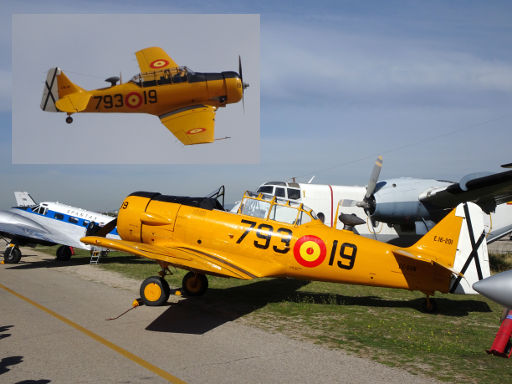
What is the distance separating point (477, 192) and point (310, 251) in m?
9.99

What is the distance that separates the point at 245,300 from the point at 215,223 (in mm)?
2196

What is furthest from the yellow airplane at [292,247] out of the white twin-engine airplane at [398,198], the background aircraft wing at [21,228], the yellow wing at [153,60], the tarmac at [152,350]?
the background aircraft wing at [21,228]

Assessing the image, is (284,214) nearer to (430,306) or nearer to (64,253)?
(430,306)

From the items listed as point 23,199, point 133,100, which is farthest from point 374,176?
point 23,199

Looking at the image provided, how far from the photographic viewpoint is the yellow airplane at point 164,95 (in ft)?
35.4

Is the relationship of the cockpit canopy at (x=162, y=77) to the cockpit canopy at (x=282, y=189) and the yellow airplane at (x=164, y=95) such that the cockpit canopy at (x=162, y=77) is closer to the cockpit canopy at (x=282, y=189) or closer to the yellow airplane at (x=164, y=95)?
the yellow airplane at (x=164, y=95)

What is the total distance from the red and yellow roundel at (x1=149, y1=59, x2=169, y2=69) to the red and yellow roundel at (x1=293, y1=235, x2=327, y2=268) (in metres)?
6.78

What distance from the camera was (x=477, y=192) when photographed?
53.1 ft

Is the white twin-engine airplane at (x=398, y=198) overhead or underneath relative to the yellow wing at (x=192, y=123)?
underneath

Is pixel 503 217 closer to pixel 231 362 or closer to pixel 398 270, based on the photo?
pixel 398 270

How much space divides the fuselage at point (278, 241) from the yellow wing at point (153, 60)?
427cm

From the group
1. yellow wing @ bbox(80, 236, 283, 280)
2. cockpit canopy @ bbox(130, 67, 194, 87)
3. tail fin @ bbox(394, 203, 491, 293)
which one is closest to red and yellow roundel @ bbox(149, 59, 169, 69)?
cockpit canopy @ bbox(130, 67, 194, 87)

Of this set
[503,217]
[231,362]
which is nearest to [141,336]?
[231,362]

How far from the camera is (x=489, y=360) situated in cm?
629
